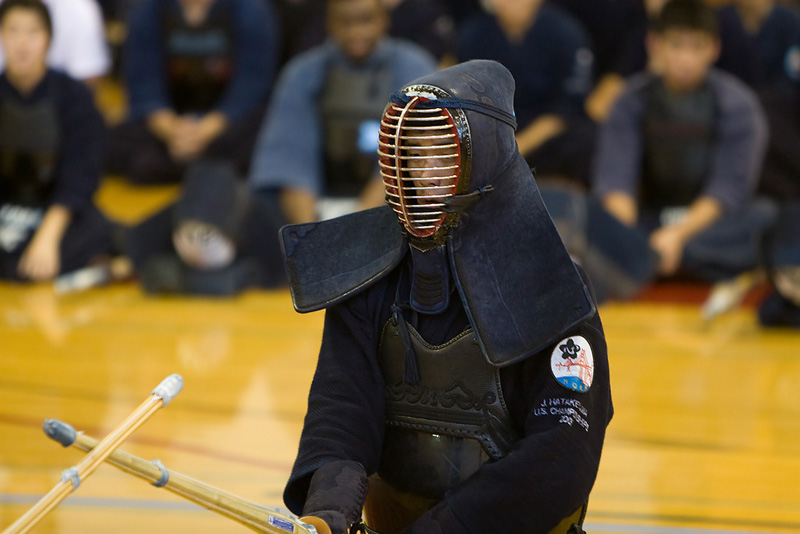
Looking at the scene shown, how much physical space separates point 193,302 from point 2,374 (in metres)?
1.29

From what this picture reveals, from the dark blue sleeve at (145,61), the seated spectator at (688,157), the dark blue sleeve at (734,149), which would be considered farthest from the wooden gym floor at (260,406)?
the dark blue sleeve at (145,61)

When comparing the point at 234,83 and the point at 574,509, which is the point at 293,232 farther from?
the point at 234,83

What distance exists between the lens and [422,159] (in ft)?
6.33

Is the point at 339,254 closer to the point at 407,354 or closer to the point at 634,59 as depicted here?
the point at 407,354

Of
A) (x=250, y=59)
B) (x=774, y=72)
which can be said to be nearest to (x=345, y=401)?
(x=250, y=59)

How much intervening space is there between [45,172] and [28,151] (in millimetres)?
133

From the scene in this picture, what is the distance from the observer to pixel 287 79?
5938 mm

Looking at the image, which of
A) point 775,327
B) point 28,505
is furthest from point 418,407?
point 775,327

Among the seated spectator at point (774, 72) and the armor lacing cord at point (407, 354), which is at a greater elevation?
the seated spectator at point (774, 72)

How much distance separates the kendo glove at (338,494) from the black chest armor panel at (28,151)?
410 cm

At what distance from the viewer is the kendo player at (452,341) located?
1940 millimetres

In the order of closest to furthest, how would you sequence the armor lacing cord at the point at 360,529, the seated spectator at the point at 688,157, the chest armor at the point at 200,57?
→ the armor lacing cord at the point at 360,529
the seated spectator at the point at 688,157
the chest armor at the point at 200,57

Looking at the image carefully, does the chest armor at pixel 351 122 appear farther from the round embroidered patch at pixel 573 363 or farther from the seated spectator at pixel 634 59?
the round embroidered patch at pixel 573 363

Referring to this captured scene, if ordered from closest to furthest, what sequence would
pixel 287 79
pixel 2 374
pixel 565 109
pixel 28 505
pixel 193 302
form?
pixel 28 505 → pixel 2 374 → pixel 193 302 → pixel 287 79 → pixel 565 109
